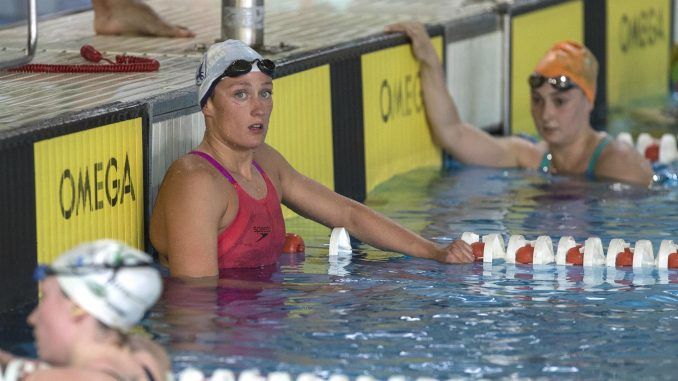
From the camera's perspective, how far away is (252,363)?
144 inches

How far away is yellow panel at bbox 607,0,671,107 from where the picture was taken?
30.6 feet

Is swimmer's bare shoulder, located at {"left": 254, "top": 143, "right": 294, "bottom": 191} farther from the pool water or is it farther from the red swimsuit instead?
the pool water

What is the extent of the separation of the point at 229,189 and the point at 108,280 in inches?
68.2

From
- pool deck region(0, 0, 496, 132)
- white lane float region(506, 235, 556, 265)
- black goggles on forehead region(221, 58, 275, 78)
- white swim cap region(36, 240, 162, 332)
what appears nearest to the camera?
white swim cap region(36, 240, 162, 332)

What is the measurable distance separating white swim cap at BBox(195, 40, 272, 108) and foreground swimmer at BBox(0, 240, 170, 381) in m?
1.74

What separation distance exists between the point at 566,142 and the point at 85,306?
13.6 ft

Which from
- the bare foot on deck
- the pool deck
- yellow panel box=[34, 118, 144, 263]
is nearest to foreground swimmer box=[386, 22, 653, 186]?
the pool deck

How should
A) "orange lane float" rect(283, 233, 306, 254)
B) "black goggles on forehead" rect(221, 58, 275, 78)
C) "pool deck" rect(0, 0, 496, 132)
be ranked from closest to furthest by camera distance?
"black goggles on forehead" rect(221, 58, 275, 78) < "pool deck" rect(0, 0, 496, 132) < "orange lane float" rect(283, 233, 306, 254)

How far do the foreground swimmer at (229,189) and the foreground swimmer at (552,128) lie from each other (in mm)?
1811

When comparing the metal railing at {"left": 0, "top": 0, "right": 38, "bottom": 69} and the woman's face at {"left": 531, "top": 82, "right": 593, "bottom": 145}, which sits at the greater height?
the metal railing at {"left": 0, "top": 0, "right": 38, "bottom": 69}

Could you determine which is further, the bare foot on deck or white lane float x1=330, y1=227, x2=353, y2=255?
the bare foot on deck

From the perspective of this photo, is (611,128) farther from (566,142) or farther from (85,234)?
(85,234)

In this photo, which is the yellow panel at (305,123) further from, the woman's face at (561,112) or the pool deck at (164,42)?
the woman's face at (561,112)

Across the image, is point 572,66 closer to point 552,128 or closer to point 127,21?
point 552,128
